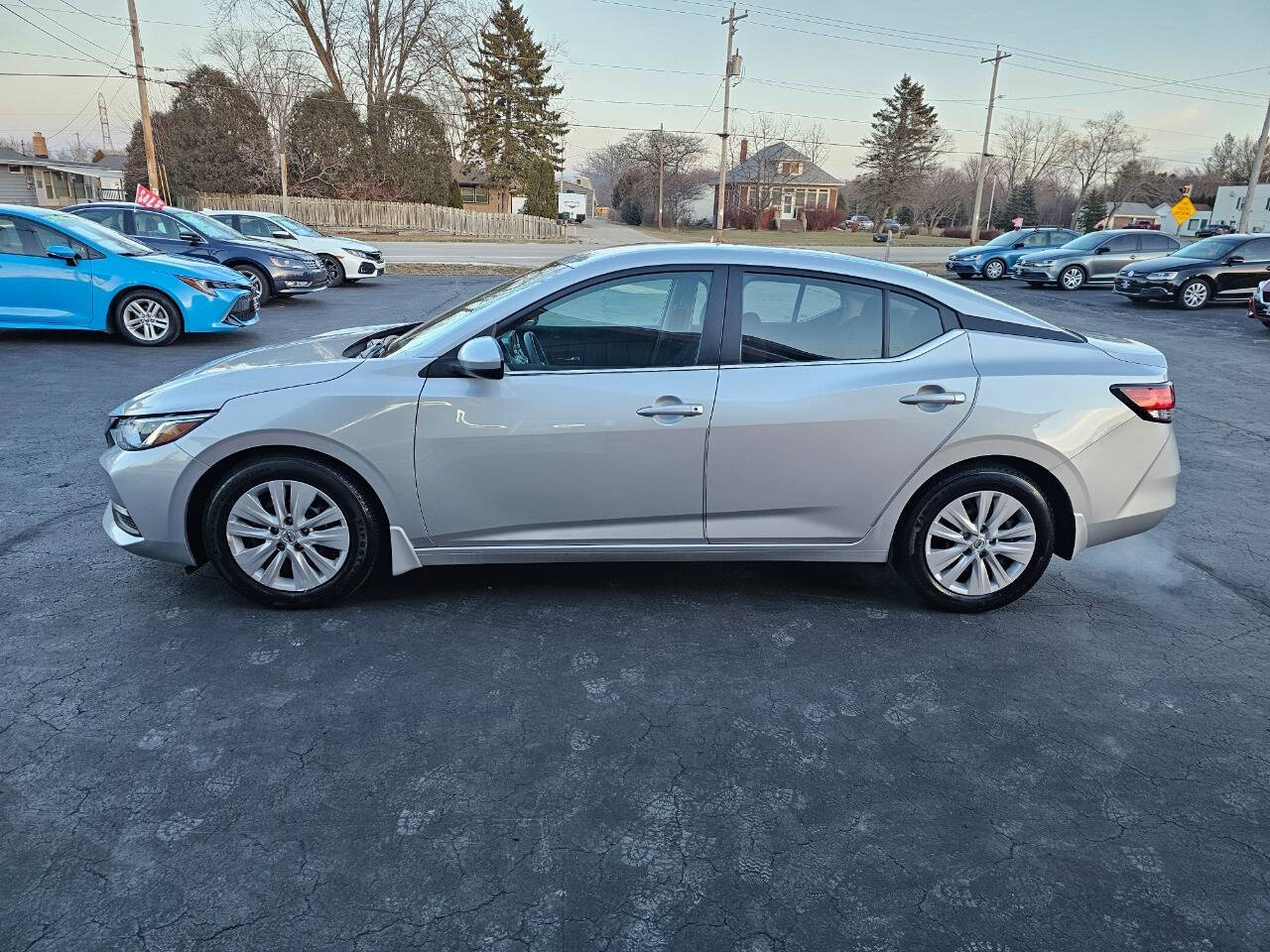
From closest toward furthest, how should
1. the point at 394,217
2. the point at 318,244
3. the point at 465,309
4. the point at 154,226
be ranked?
the point at 465,309, the point at 154,226, the point at 318,244, the point at 394,217

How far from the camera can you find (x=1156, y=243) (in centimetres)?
2377

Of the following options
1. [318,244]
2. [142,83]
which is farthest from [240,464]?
[142,83]

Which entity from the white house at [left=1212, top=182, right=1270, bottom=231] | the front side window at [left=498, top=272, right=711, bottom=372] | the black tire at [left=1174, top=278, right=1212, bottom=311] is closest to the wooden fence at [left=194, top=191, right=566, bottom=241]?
the black tire at [left=1174, top=278, right=1212, bottom=311]

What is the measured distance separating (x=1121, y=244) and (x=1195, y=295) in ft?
17.2

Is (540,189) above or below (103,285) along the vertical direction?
above

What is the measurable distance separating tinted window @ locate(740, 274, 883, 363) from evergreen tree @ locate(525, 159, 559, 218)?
55.4 metres

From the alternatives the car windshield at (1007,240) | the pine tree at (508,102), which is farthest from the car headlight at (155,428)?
the pine tree at (508,102)

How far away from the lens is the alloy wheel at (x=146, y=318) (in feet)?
35.1

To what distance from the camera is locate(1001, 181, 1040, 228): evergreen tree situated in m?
82.9

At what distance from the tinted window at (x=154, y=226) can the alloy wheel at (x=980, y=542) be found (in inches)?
557

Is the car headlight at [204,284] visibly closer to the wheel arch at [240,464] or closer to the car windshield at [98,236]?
the car windshield at [98,236]

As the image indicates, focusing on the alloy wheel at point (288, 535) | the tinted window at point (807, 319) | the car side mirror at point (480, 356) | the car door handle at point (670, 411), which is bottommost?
the alloy wheel at point (288, 535)

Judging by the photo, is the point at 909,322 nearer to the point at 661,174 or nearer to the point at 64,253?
the point at 64,253

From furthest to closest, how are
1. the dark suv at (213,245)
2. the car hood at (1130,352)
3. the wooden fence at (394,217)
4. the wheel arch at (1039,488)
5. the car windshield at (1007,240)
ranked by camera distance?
the wooden fence at (394,217) → the car windshield at (1007,240) → the dark suv at (213,245) → the car hood at (1130,352) → the wheel arch at (1039,488)
